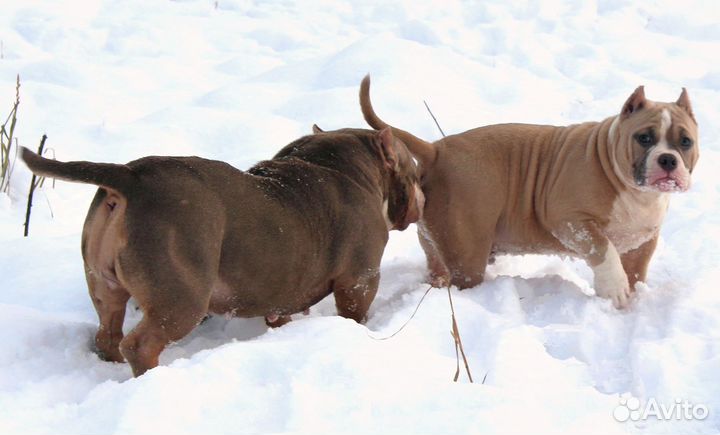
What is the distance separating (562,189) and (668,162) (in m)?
0.63

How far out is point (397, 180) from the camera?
4598 mm

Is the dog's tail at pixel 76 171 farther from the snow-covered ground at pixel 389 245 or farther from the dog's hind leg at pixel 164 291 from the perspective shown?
the snow-covered ground at pixel 389 245

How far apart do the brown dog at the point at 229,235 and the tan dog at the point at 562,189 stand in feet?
1.89

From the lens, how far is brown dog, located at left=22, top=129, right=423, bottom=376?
3248mm

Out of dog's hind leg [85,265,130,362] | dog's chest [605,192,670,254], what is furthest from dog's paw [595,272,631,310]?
dog's hind leg [85,265,130,362]

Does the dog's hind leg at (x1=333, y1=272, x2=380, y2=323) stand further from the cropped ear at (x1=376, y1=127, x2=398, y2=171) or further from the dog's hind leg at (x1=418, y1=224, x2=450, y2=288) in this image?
the dog's hind leg at (x1=418, y1=224, x2=450, y2=288)

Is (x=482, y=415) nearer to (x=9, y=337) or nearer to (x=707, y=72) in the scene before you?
(x=9, y=337)

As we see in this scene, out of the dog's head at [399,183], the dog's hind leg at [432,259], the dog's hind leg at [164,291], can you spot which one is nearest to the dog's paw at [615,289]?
the dog's hind leg at [432,259]

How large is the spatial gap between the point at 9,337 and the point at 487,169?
2.72 m

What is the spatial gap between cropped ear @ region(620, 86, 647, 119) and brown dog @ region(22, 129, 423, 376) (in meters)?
1.37

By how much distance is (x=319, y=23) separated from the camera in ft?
33.8

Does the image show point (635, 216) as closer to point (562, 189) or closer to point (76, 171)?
point (562, 189)

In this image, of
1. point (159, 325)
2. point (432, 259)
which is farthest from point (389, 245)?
point (159, 325)

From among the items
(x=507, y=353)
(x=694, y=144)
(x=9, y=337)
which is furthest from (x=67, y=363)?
(x=694, y=144)
